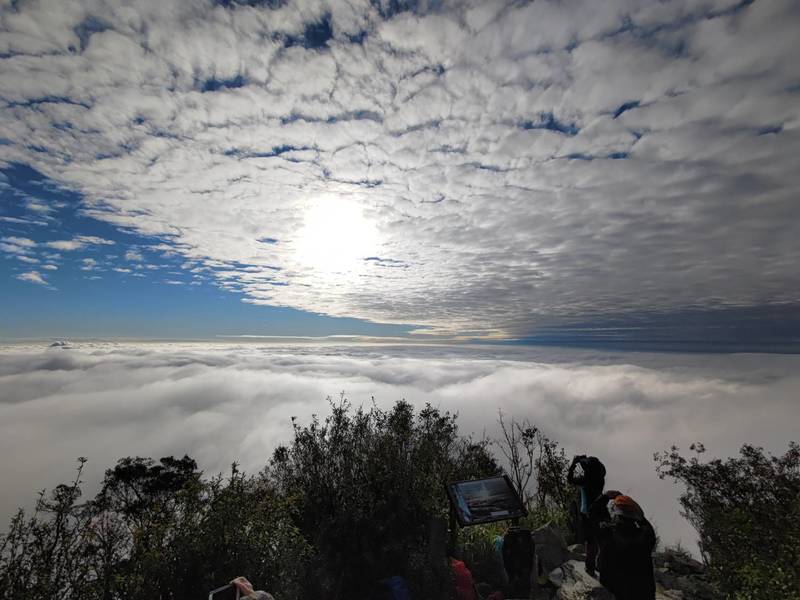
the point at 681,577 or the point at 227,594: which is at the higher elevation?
the point at 227,594

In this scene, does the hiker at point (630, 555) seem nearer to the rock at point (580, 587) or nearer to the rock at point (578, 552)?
the rock at point (580, 587)

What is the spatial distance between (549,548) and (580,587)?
357cm

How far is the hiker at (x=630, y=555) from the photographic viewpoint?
23.8 ft

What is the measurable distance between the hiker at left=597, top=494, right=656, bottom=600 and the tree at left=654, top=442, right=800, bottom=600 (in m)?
2.49

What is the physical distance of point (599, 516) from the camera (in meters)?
9.12

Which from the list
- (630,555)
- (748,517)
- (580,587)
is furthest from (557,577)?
(748,517)

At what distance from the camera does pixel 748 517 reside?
12.2 meters

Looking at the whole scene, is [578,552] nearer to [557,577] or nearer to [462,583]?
[557,577]

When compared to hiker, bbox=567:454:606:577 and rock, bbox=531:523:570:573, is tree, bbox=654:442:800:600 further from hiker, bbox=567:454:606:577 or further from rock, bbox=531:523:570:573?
rock, bbox=531:523:570:573

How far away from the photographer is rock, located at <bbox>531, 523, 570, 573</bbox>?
1153cm

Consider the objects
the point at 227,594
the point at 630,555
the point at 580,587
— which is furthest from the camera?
the point at 580,587

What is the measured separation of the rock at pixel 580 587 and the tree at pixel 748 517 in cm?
278

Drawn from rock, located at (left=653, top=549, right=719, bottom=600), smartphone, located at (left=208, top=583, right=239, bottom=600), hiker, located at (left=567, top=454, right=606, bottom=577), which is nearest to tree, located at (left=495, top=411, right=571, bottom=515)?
rock, located at (left=653, top=549, right=719, bottom=600)

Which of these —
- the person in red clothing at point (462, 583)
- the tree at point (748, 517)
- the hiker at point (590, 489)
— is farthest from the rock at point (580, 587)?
the tree at point (748, 517)
